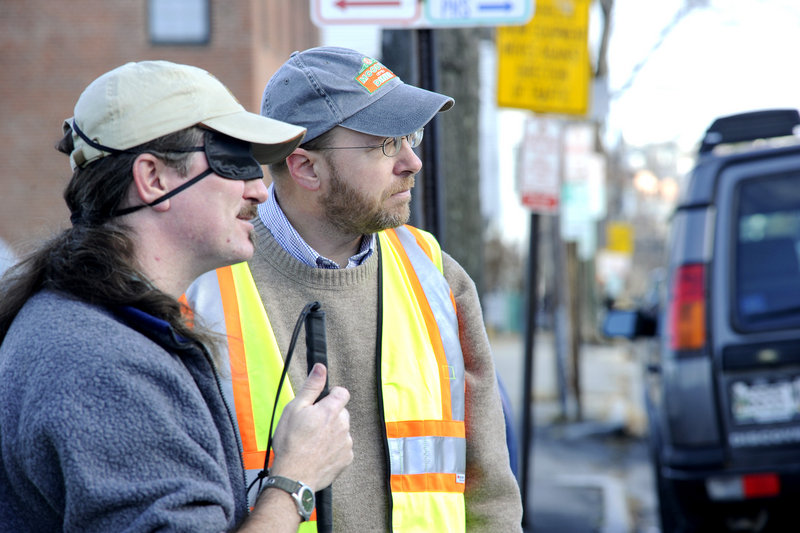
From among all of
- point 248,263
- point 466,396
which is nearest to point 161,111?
point 248,263

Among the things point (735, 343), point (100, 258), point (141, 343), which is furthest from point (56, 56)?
point (141, 343)

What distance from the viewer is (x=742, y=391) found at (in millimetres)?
4938

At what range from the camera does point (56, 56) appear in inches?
830

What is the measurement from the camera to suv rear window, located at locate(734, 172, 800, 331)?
5.10 meters

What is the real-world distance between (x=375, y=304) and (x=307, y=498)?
729mm

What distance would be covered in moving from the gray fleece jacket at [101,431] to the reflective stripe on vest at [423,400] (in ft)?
2.22

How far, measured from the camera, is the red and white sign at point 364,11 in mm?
4094

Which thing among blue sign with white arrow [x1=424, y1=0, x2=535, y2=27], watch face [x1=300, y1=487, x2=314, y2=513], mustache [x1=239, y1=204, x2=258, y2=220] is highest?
blue sign with white arrow [x1=424, y1=0, x2=535, y2=27]

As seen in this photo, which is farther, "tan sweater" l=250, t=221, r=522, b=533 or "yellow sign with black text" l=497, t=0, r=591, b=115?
"yellow sign with black text" l=497, t=0, r=591, b=115

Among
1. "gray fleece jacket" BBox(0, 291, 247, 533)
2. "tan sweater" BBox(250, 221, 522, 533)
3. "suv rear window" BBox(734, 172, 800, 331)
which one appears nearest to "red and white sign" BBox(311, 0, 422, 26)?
"tan sweater" BBox(250, 221, 522, 533)

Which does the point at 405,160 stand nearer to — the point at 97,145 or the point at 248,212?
the point at 248,212

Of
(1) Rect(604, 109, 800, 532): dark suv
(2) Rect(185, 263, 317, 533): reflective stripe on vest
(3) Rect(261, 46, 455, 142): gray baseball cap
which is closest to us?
(2) Rect(185, 263, 317, 533): reflective stripe on vest

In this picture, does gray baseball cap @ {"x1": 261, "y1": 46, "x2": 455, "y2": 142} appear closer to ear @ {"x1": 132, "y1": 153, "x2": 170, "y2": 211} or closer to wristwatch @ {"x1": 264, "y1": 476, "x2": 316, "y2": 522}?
ear @ {"x1": 132, "y1": 153, "x2": 170, "y2": 211}

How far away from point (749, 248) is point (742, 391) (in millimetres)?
747
